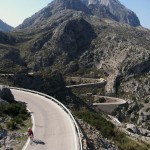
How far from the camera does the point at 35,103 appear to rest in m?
48.8

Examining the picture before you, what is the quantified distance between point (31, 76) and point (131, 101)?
1925 inches

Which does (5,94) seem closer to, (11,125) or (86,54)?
(11,125)

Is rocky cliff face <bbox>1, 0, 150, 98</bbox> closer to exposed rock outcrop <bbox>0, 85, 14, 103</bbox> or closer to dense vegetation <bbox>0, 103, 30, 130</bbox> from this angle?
exposed rock outcrop <bbox>0, 85, 14, 103</bbox>

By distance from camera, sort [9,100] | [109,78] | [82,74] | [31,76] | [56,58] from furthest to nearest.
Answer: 1. [56,58]
2. [82,74]
3. [109,78]
4. [31,76]
5. [9,100]

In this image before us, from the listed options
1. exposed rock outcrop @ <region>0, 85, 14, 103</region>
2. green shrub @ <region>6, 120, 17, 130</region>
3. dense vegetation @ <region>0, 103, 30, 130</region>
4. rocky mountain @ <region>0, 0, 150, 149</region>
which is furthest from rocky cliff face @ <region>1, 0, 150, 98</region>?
green shrub @ <region>6, 120, 17, 130</region>

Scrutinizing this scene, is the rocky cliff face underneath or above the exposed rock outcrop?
above

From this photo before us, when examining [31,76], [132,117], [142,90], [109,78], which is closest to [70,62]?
[109,78]

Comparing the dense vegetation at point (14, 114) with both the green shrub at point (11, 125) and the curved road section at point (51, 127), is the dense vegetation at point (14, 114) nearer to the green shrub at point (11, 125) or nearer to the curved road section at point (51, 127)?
the green shrub at point (11, 125)

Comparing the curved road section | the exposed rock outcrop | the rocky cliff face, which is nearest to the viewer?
the curved road section

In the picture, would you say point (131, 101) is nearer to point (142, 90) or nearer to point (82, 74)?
point (142, 90)

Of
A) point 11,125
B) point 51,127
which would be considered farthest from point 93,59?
point 11,125

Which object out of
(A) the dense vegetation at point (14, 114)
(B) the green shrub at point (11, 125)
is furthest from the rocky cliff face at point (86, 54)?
(B) the green shrub at point (11, 125)

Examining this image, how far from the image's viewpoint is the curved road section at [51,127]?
1119 inches

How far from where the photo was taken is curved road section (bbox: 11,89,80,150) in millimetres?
28425
